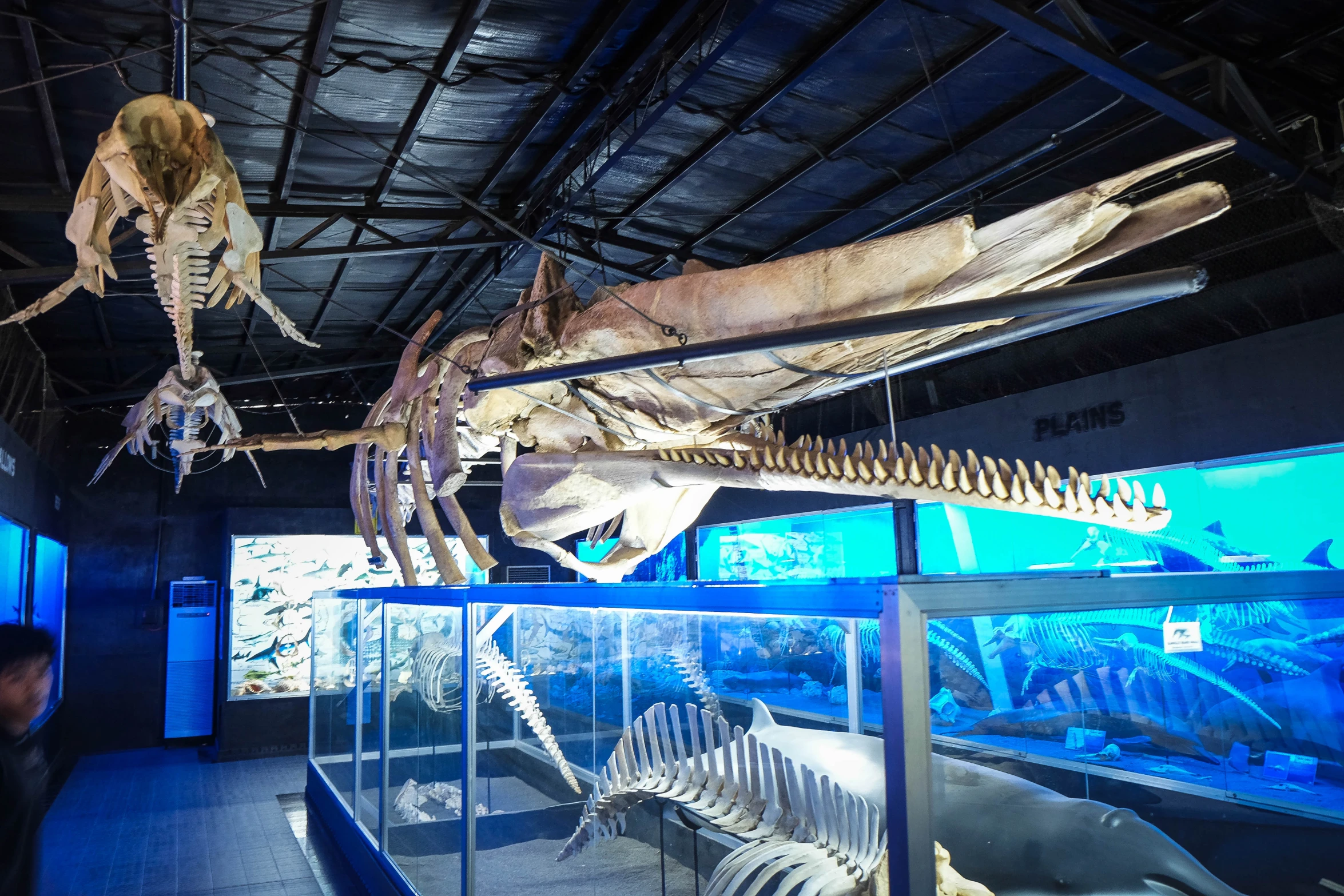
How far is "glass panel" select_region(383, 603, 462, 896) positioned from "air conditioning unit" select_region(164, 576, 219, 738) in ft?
29.0

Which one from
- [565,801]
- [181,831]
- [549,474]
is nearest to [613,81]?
[549,474]

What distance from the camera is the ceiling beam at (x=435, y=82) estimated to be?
573 centimetres

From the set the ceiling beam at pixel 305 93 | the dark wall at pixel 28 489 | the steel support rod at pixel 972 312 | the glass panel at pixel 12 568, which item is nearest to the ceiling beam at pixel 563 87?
the ceiling beam at pixel 305 93

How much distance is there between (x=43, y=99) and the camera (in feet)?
19.5

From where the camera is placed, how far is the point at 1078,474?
2.57 metres

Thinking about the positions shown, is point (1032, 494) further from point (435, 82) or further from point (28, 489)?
point (28, 489)

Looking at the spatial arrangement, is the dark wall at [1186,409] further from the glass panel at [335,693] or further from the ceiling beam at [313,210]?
the glass panel at [335,693]

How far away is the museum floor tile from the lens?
6309mm

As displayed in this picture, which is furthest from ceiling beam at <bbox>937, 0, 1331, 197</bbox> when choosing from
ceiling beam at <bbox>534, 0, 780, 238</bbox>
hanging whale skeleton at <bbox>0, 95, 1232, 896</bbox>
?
hanging whale skeleton at <bbox>0, 95, 1232, 896</bbox>

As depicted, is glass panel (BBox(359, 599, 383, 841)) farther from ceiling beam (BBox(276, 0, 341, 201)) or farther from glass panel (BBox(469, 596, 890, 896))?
ceiling beam (BBox(276, 0, 341, 201))

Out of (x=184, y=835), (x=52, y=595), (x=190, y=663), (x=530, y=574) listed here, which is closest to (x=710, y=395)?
(x=184, y=835)

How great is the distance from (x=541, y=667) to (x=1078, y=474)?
2.21 m

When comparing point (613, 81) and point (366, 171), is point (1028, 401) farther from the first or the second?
point (366, 171)

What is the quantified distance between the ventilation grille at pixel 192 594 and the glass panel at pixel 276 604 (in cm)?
106
